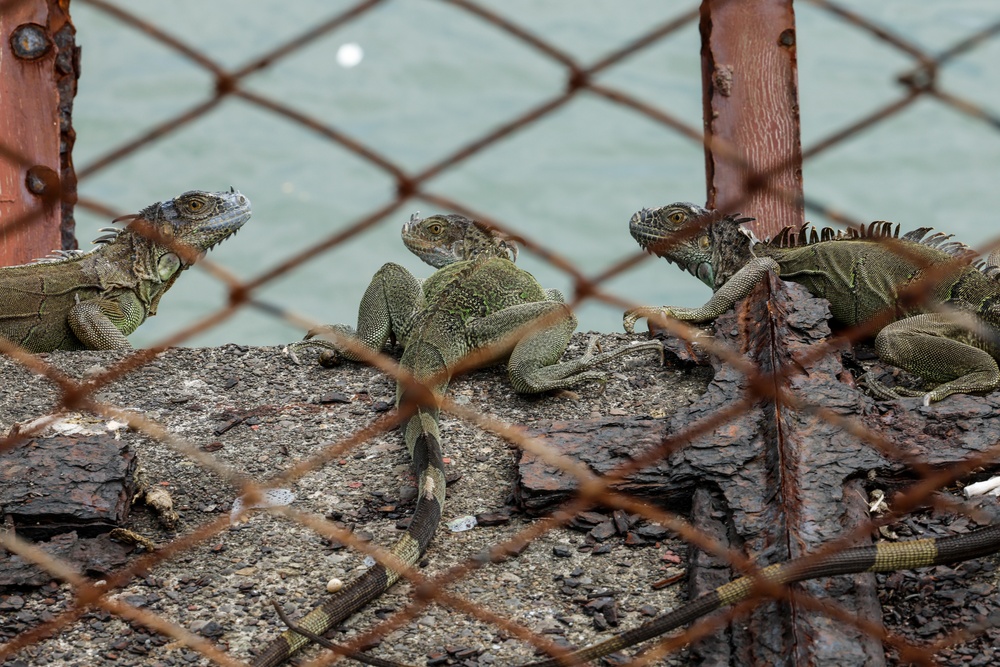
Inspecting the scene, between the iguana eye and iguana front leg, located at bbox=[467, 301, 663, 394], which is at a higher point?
the iguana eye

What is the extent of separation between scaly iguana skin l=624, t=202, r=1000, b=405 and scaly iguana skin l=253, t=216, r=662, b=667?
51 centimetres

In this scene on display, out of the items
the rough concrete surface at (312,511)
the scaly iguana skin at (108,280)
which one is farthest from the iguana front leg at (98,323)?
the rough concrete surface at (312,511)

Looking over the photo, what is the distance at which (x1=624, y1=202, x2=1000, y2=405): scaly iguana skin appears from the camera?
13.2 ft

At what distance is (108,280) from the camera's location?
5461 mm

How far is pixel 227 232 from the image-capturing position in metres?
5.52

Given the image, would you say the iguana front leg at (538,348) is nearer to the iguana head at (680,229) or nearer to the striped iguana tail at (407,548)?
the striped iguana tail at (407,548)

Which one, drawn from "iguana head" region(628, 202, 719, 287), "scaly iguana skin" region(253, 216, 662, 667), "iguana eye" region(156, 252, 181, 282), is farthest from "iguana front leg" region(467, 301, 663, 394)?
"iguana eye" region(156, 252, 181, 282)

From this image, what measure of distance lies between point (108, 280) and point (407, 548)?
114 inches

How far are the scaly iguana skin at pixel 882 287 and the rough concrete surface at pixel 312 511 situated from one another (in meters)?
0.62

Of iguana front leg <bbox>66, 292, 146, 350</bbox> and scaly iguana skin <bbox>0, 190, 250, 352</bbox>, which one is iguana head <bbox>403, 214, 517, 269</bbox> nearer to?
scaly iguana skin <bbox>0, 190, 250, 352</bbox>

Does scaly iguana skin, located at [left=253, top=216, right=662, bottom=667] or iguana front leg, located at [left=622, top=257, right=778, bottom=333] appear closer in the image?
scaly iguana skin, located at [left=253, top=216, right=662, bottom=667]

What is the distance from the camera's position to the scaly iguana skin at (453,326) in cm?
364

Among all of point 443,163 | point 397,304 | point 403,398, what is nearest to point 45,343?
point 397,304

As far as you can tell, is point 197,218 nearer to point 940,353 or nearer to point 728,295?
point 728,295
